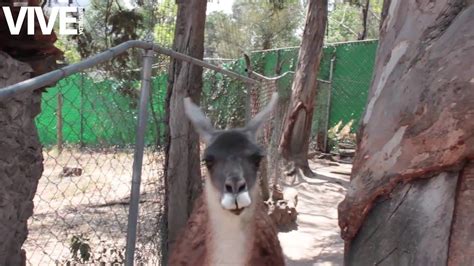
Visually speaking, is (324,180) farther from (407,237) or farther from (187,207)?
(407,237)

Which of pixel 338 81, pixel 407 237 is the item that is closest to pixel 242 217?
pixel 407 237

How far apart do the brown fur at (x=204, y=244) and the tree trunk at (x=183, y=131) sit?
62 cm

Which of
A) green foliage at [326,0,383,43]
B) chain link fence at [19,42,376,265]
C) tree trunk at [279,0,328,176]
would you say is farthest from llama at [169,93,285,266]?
green foliage at [326,0,383,43]

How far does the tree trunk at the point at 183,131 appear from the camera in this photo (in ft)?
12.9

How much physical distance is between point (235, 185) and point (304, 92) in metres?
8.44

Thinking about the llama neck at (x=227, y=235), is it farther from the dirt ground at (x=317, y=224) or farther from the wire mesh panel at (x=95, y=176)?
the dirt ground at (x=317, y=224)

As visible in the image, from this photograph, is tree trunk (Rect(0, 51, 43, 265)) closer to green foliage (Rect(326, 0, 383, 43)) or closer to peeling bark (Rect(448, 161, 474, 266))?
peeling bark (Rect(448, 161, 474, 266))

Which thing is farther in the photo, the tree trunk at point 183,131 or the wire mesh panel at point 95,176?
the wire mesh panel at point 95,176

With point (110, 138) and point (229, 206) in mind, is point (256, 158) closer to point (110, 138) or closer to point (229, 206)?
point (229, 206)

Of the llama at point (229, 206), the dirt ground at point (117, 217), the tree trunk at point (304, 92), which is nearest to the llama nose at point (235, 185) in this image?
the llama at point (229, 206)

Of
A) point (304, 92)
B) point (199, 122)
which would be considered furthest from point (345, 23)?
point (199, 122)

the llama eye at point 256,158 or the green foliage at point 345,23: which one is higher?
the green foliage at point 345,23

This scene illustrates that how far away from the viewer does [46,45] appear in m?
3.19

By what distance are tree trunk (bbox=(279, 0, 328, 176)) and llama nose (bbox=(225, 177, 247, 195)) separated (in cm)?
828
